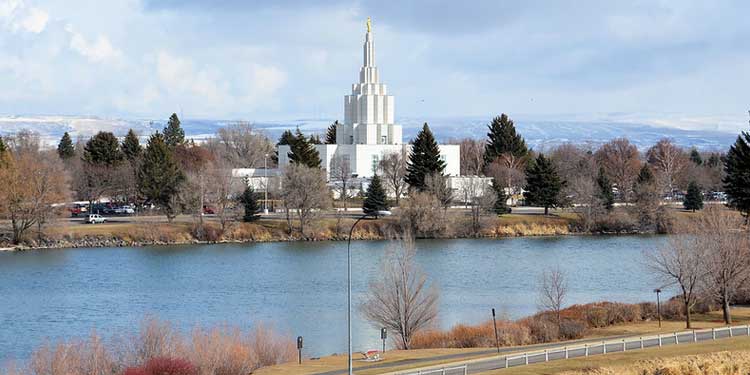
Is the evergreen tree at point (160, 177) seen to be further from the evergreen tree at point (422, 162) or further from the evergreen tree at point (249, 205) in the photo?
the evergreen tree at point (422, 162)

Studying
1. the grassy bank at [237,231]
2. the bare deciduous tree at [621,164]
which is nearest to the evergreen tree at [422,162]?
the grassy bank at [237,231]

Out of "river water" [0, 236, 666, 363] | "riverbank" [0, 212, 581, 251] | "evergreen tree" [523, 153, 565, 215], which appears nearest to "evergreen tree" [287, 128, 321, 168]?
"riverbank" [0, 212, 581, 251]

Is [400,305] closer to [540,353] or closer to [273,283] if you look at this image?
[540,353]

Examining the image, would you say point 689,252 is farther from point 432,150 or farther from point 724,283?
point 432,150

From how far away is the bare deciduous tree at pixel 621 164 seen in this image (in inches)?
4156

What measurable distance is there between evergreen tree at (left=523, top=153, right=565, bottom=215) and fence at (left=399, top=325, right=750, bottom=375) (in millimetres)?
54776

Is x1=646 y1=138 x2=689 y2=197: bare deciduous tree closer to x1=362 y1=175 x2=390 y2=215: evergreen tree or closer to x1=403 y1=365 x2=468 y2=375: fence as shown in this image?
x1=362 y1=175 x2=390 y2=215: evergreen tree

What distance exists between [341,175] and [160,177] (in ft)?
72.6

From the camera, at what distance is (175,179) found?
294 feet

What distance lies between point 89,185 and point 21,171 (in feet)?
61.6

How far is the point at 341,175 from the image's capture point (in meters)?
107

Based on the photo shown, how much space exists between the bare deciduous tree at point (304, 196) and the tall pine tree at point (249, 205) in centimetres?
238

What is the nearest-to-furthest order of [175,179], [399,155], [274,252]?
[274,252], [175,179], [399,155]

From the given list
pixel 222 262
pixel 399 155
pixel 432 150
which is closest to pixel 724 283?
pixel 222 262
